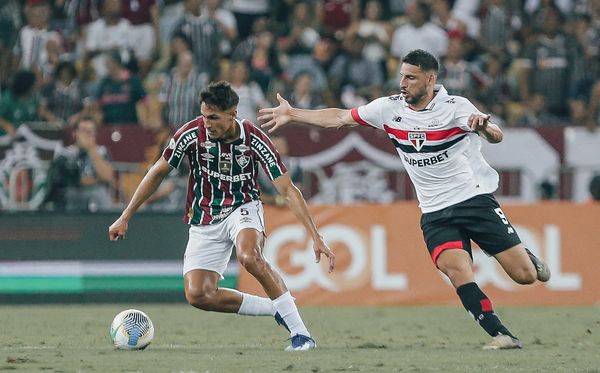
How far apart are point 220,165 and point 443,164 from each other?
1764 mm

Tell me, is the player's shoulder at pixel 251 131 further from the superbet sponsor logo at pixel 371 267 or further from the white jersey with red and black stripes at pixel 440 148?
the superbet sponsor logo at pixel 371 267

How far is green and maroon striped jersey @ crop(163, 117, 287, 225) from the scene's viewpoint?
10.1m

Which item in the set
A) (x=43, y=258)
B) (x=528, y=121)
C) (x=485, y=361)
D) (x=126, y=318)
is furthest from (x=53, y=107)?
(x=485, y=361)

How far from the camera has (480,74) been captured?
1897cm

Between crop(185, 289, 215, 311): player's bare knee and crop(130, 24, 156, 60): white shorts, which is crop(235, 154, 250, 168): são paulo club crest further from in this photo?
crop(130, 24, 156, 60): white shorts

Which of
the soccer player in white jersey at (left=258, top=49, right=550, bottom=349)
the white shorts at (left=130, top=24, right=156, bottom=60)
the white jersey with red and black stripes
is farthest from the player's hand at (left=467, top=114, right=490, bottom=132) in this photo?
the white shorts at (left=130, top=24, right=156, bottom=60)

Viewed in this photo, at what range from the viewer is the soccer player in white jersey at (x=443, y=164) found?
10078 mm

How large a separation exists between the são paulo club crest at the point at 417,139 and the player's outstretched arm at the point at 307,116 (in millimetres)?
484

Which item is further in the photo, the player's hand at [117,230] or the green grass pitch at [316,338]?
the player's hand at [117,230]

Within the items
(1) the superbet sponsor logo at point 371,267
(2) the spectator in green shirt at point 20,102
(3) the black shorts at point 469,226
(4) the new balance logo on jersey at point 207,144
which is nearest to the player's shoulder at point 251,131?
(4) the new balance logo on jersey at point 207,144

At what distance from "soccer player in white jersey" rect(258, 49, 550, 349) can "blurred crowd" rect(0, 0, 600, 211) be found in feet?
24.1

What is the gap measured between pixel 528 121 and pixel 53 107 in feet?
22.0

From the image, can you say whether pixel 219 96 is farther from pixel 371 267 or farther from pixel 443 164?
pixel 371 267

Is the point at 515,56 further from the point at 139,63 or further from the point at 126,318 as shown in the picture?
the point at 126,318
